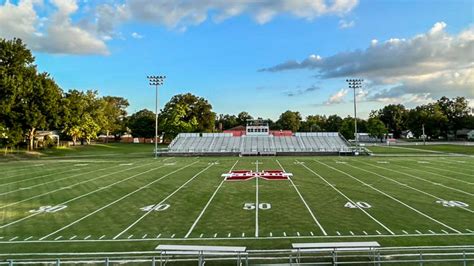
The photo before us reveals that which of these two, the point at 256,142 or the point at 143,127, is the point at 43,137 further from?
the point at 256,142

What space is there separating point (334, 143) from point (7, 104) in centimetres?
5112

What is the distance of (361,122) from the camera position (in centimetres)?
13900

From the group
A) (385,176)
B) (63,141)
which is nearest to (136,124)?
(63,141)

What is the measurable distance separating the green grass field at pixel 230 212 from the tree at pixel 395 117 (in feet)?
360

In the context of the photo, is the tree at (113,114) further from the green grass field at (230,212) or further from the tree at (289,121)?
the green grass field at (230,212)

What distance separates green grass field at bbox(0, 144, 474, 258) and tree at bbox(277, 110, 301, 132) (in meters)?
111

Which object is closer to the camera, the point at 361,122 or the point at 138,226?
the point at 138,226

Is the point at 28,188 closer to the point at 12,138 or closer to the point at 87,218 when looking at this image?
the point at 87,218

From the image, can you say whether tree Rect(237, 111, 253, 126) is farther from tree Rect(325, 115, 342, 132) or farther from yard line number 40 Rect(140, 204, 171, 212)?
yard line number 40 Rect(140, 204, 171, 212)

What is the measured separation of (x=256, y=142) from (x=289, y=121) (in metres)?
72.7

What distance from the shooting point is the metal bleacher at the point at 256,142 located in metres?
62.3

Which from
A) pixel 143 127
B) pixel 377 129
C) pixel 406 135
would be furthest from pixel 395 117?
pixel 143 127

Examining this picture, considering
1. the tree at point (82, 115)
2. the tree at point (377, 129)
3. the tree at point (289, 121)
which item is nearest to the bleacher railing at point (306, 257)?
the tree at point (82, 115)

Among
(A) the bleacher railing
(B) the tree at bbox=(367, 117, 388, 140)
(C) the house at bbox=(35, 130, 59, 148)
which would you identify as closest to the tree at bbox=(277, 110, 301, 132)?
(B) the tree at bbox=(367, 117, 388, 140)
